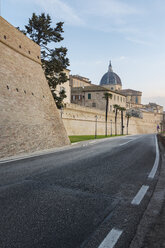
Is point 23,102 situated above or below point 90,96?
below

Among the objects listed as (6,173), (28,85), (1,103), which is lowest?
(6,173)

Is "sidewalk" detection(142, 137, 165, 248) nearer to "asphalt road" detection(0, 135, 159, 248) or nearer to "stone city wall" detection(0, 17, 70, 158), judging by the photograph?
"asphalt road" detection(0, 135, 159, 248)

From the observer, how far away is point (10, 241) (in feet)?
8.79

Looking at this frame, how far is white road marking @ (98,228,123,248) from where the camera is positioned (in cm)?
262

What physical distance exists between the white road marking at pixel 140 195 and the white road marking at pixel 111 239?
1309 mm

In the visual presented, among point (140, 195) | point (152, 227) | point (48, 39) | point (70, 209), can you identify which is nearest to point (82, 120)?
point (48, 39)

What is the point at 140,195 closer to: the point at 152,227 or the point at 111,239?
the point at 152,227

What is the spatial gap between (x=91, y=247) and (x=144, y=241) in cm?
72

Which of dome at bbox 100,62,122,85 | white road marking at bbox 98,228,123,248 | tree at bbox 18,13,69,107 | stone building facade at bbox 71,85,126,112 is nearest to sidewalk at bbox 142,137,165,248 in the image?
white road marking at bbox 98,228,123,248

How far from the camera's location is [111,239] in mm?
2768

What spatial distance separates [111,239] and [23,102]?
1264 cm

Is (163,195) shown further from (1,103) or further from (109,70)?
(109,70)

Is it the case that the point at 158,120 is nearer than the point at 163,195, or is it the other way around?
the point at 163,195

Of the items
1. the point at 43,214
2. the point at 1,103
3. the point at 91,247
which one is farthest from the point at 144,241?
the point at 1,103
